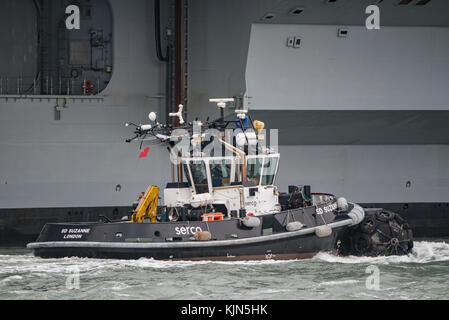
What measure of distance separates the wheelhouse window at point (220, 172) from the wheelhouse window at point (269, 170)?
0.74 metres

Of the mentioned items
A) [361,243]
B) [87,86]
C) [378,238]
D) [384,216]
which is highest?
[87,86]

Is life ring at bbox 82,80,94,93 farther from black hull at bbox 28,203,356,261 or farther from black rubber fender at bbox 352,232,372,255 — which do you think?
black rubber fender at bbox 352,232,372,255

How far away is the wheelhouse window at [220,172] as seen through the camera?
1512cm

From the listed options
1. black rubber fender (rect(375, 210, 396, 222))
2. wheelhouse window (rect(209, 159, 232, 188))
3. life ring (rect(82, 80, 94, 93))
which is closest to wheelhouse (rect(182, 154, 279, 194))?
wheelhouse window (rect(209, 159, 232, 188))

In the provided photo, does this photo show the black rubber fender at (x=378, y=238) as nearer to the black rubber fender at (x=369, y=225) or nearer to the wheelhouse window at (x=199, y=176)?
the black rubber fender at (x=369, y=225)

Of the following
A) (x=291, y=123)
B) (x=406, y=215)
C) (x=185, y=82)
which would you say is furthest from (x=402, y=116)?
(x=185, y=82)

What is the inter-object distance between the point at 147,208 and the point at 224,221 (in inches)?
73.2

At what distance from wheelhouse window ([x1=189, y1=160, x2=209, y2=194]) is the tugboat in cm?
2

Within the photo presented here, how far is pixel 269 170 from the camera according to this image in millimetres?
15422

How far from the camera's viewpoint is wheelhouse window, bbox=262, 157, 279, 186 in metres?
15.4

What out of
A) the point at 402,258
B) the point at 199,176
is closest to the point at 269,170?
the point at 199,176

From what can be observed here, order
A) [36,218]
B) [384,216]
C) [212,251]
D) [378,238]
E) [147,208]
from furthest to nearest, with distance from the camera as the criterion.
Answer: [36,218], [384,216], [147,208], [378,238], [212,251]

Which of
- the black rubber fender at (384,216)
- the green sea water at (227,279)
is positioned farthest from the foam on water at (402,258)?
the black rubber fender at (384,216)

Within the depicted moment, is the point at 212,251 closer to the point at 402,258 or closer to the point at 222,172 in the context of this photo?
the point at 222,172
